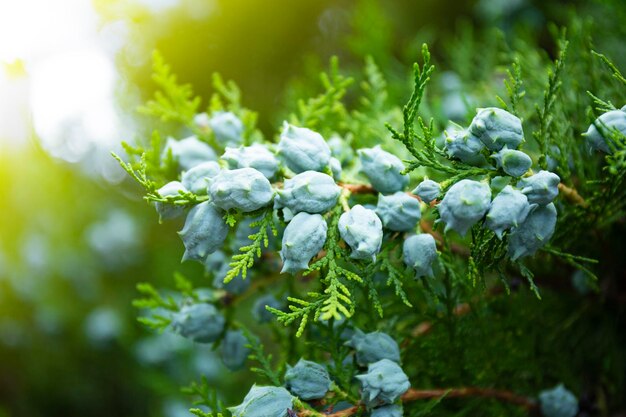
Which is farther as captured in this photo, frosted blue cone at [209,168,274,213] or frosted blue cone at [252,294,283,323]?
frosted blue cone at [252,294,283,323]

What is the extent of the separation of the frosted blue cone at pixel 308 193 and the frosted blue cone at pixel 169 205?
5.6 inches

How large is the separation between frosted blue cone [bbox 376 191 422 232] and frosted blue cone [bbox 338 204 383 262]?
46mm

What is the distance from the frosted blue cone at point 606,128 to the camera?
2.54 feet

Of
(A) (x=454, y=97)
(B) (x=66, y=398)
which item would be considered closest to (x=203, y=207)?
(A) (x=454, y=97)

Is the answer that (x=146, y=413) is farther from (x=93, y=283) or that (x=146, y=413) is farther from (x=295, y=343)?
(x=295, y=343)

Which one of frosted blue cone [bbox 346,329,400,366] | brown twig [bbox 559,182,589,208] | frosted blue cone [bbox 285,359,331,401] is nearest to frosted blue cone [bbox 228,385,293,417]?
frosted blue cone [bbox 285,359,331,401]

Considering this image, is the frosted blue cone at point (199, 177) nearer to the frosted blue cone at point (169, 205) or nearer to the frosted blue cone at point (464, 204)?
the frosted blue cone at point (169, 205)

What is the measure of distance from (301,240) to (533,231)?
0.96 ft

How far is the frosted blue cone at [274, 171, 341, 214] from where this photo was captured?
2.59ft

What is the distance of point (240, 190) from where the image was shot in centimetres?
77

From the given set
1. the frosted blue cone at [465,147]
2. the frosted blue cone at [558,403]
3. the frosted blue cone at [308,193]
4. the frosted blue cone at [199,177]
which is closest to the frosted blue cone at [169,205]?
the frosted blue cone at [199,177]

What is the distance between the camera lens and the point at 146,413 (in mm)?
2664

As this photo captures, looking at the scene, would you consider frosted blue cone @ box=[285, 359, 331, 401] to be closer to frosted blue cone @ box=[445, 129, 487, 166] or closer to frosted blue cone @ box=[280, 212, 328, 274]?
frosted blue cone @ box=[280, 212, 328, 274]

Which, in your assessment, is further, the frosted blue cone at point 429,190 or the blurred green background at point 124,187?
the blurred green background at point 124,187
